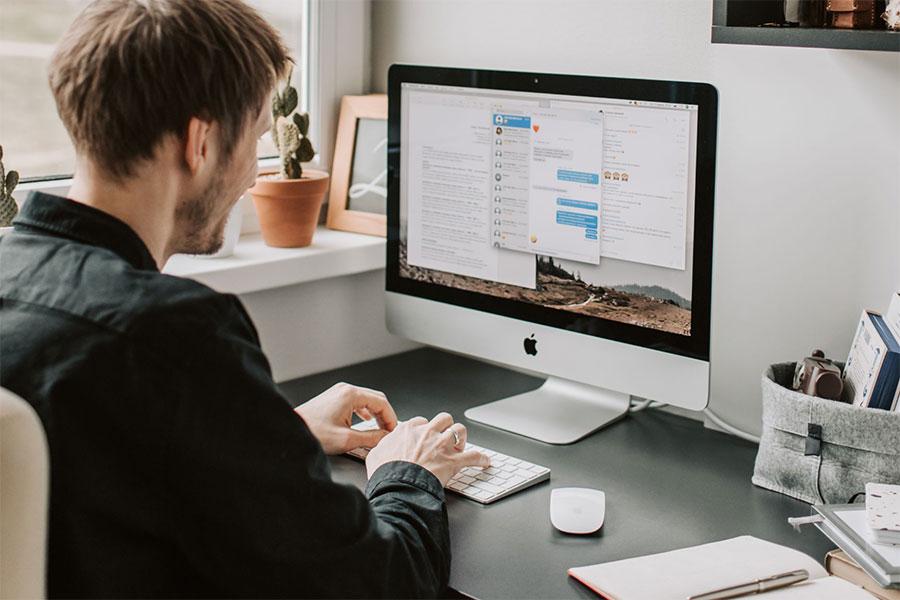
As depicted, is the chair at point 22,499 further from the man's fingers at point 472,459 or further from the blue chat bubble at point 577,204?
the blue chat bubble at point 577,204

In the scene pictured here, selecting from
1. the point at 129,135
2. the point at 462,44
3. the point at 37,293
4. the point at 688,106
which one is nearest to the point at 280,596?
the point at 37,293

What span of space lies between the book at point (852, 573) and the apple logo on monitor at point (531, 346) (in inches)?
23.6

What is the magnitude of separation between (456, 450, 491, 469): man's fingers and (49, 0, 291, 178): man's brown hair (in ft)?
1.98

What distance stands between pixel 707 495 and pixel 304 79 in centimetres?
120

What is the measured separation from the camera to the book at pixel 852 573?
1.32 metres

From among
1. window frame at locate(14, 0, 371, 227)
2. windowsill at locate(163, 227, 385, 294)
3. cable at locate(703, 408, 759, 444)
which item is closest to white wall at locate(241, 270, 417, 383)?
windowsill at locate(163, 227, 385, 294)

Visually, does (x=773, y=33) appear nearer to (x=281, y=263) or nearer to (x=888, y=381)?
(x=888, y=381)

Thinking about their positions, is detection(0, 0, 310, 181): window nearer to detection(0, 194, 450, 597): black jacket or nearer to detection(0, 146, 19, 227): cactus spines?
detection(0, 146, 19, 227): cactus spines

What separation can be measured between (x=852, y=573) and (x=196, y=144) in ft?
2.93

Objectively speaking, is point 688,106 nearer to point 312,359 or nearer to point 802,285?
point 802,285

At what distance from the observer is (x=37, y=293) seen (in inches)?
43.6

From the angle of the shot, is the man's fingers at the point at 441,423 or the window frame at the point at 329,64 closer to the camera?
the man's fingers at the point at 441,423

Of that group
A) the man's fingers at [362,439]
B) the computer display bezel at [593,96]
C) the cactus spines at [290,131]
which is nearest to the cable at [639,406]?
the computer display bezel at [593,96]

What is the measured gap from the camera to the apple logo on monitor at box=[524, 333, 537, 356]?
1.87 meters
